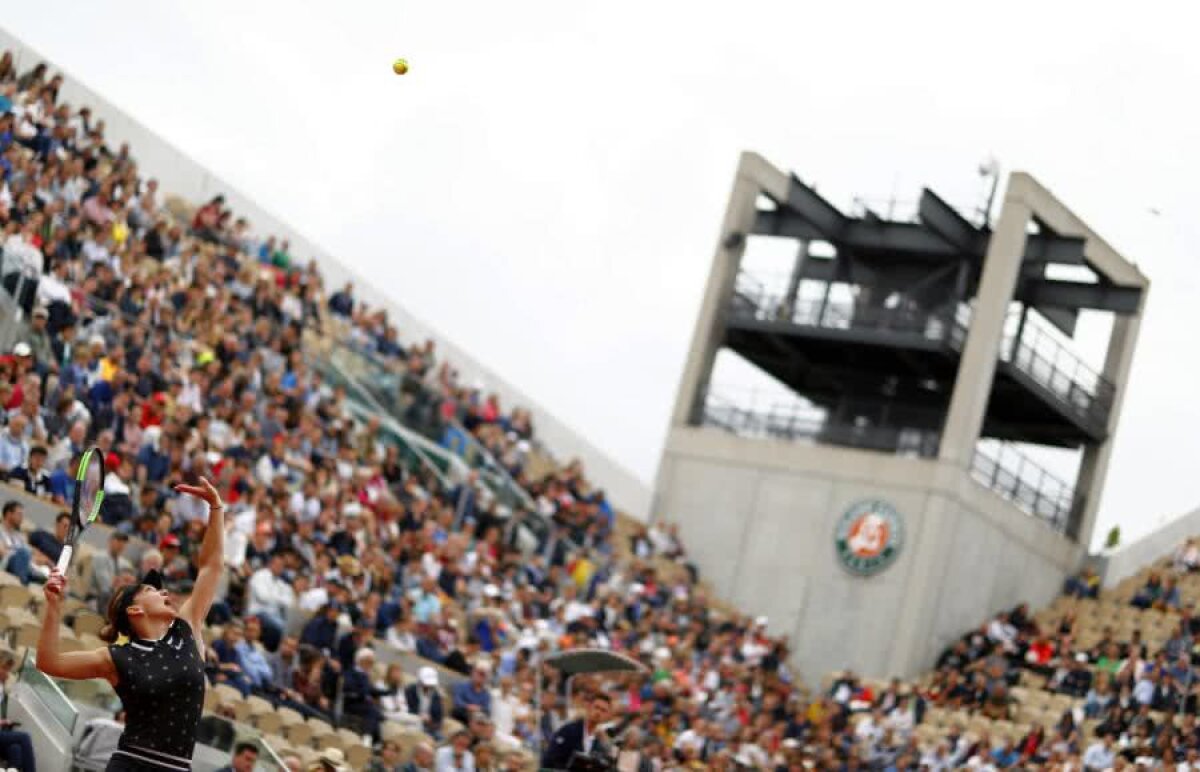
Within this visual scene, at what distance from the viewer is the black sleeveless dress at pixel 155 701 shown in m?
8.85

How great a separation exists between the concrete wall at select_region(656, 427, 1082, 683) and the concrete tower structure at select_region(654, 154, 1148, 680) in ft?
0.13

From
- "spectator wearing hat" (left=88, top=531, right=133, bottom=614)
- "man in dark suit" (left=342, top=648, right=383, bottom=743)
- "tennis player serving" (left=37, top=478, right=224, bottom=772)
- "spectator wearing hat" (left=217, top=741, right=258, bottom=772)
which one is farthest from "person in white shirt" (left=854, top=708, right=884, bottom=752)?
"tennis player serving" (left=37, top=478, right=224, bottom=772)

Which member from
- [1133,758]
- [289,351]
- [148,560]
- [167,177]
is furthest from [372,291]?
[148,560]

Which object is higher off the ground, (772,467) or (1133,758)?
(772,467)

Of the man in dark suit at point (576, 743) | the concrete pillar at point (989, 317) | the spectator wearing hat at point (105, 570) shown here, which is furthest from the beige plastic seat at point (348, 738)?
the concrete pillar at point (989, 317)

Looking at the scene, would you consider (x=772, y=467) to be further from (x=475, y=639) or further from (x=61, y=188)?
(x=61, y=188)

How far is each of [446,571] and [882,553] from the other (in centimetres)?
1351

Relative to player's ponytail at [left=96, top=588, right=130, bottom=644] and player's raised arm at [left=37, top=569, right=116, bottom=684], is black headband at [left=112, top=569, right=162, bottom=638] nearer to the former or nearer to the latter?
player's ponytail at [left=96, top=588, right=130, bottom=644]

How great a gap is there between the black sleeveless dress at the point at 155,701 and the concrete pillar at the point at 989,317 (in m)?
33.6

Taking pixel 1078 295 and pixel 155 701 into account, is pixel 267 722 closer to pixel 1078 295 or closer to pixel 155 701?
pixel 155 701

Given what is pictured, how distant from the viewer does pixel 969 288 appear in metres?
44.1

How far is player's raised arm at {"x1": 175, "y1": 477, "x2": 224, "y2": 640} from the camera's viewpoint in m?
9.34

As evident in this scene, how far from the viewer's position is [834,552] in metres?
41.9

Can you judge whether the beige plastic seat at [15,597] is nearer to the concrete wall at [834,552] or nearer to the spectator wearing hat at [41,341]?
the spectator wearing hat at [41,341]
